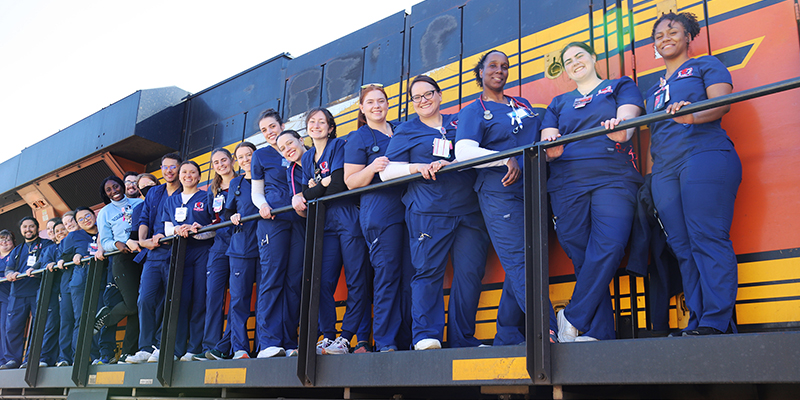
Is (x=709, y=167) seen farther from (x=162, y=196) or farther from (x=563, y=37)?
(x=162, y=196)

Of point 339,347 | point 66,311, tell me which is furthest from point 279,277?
point 66,311

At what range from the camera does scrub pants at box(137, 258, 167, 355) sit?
460cm

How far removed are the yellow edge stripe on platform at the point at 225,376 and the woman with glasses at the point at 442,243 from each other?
122 centimetres

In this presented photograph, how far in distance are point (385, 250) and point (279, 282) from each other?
836 millimetres

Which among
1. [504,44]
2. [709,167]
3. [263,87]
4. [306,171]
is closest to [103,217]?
[263,87]

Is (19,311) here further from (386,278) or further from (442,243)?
(442,243)

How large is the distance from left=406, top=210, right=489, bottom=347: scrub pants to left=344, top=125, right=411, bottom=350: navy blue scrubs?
16 centimetres

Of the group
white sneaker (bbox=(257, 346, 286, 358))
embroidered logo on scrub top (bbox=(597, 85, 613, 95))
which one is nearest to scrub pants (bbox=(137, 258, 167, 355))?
white sneaker (bbox=(257, 346, 286, 358))

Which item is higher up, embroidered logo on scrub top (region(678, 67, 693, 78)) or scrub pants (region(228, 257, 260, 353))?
embroidered logo on scrub top (region(678, 67, 693, 78))

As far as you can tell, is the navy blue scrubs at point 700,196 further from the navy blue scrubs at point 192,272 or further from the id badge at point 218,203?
the navy blue scrubs at point 192,272

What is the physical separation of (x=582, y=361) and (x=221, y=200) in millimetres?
3111

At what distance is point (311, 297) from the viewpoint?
3.31 meters

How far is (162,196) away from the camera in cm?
506

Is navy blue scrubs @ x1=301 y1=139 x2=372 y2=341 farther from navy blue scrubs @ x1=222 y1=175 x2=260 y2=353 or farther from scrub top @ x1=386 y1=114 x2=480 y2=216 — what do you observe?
navy blue scrubs @ x1=222 y1=175 x2=260 y2=353
